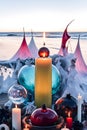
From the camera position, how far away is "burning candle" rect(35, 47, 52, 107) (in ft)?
7.36

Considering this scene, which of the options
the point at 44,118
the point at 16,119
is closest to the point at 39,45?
the point at 16,119

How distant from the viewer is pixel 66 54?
2943 mm

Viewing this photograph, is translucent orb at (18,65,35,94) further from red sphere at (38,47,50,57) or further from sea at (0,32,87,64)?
sea at (0,32,87,64)

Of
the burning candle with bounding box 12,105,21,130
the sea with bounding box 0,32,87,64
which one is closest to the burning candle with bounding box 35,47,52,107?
the burning candle with bounding box 12,105,21,130

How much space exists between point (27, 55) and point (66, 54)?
1.35ft

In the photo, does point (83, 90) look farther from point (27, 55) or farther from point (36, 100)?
point (36, 100)

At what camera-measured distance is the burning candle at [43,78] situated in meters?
2.24

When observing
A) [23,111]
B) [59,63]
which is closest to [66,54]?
[59,63]

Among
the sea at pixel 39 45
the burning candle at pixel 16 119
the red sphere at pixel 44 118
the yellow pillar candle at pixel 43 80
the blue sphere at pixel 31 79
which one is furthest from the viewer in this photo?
the sea at pixel 39 45

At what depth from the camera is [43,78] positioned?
7.34ft

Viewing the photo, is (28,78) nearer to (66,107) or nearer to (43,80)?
(43,80)

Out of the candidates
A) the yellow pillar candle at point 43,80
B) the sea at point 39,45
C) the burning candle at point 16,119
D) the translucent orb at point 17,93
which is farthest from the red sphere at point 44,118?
the sea at point 39,45

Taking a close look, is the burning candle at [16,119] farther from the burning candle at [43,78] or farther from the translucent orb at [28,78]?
the translucent orb at [28,78]

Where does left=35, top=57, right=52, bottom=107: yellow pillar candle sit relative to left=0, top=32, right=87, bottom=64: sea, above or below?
above
